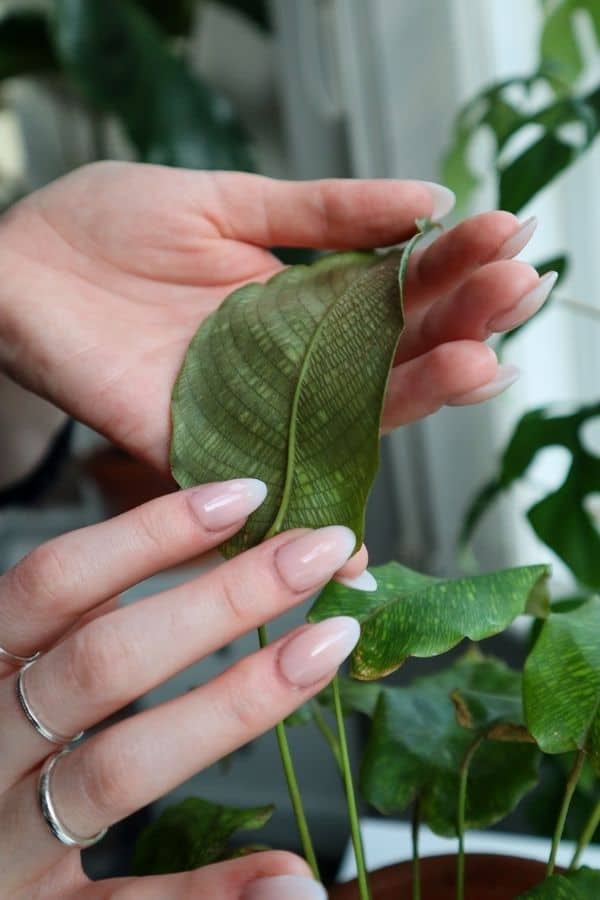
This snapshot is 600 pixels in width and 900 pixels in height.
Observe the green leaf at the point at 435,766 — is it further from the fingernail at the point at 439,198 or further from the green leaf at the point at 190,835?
the fingernail at the point at 439,198

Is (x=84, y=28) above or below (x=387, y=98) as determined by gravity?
above

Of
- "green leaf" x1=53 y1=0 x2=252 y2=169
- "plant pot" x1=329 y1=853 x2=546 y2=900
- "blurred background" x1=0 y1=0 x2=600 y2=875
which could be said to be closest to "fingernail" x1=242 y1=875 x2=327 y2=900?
"plant pot" x1=329 y1=853 x2=546 y2=900

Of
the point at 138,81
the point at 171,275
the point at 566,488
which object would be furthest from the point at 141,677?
the point at 138,81

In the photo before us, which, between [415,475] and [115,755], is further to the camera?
[415,475]

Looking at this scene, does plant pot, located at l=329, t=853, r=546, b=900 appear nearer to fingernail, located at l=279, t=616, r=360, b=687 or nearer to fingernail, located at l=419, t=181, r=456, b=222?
fingernail, located at l=279, t=616, r=360, b=687

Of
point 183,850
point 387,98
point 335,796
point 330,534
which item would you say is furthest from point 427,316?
point 335,796

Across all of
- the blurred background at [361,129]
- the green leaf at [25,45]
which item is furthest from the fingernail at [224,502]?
the green leaf at [25,45]

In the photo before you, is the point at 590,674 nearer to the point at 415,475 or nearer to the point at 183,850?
the point at 183,850
